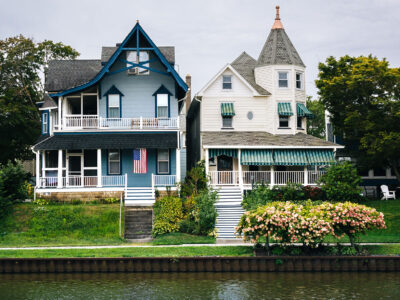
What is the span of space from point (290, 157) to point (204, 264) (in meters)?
13.1

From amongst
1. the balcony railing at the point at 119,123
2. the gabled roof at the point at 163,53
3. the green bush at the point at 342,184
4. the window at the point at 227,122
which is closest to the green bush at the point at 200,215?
the balcony railing at the point at 119,123

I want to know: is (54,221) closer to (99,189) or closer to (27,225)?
(27,225)

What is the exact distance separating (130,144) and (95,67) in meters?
8.06

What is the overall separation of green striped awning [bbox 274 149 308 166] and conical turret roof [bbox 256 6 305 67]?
6.62 metres

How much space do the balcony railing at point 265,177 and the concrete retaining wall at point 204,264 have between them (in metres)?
10.8

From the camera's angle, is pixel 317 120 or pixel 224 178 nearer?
pixel 224 178

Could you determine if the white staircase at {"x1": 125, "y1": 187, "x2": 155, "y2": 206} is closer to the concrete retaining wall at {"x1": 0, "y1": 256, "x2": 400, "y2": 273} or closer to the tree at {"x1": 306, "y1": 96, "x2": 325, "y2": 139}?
the concrete retaining wall at {"x1": 0, "y1": 256, "x2": 400, "y2": 273}

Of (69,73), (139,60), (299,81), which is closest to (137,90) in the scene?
(139,60)

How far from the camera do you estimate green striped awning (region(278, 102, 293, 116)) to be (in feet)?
129

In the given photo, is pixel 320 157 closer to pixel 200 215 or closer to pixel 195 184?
pixel 195 184

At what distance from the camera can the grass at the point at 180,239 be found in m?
29.2

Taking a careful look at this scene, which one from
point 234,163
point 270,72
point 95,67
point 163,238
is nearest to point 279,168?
point 234,163

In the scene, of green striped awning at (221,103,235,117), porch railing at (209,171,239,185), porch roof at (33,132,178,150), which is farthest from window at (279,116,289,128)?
porch roof at (33,132,178,150)

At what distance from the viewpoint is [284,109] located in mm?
39438
